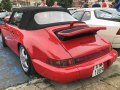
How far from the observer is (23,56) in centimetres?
471

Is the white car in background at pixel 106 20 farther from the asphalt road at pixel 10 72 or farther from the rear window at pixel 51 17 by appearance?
the asphalt road at pixel 10 72

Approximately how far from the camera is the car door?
5127 millimetres

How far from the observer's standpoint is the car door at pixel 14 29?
5127mm

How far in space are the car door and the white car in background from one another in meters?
2.08

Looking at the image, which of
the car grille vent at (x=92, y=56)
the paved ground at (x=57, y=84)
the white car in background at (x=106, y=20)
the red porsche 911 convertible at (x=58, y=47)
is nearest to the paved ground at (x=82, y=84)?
the paved ground at (x=57, y=84)

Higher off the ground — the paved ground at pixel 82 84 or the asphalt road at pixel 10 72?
the paved ground at pixel 82 84

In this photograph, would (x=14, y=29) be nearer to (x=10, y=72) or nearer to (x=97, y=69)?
(x=10, y=72)

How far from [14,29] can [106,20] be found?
2.47m

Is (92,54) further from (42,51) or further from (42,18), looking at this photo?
(42,18)

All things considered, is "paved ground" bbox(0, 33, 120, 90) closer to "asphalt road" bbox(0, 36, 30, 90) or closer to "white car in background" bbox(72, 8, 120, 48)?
"asphalt road" bbox(0, 36, 30, 90)

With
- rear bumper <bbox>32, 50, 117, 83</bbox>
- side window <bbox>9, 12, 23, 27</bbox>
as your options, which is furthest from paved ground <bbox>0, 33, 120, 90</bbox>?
side window <bbox>9, 12, 23, 27</bbox>

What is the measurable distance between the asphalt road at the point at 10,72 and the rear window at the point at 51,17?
1.18 meters

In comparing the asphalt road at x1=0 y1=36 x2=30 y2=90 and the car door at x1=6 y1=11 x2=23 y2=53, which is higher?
the car door at x1=6 y1=11 x2=23 y2=53

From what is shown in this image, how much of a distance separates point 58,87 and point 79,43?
0.88 m
